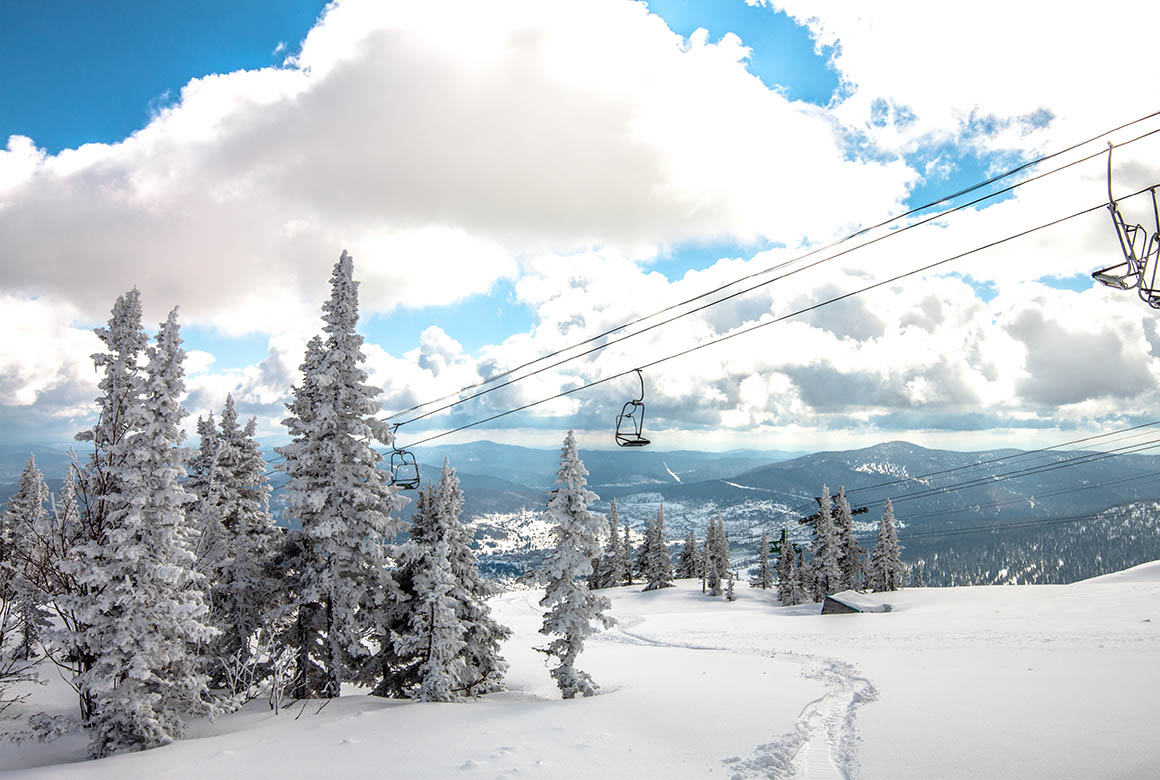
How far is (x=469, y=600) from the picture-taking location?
24250 millimetres

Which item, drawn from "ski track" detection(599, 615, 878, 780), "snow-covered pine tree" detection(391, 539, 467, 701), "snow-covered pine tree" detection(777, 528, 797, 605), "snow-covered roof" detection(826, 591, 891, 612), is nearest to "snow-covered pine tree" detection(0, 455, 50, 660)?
"snow-covered pine tree" detection(391, 539, 467, 701)

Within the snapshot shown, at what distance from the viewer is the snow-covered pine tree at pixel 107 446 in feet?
55.2

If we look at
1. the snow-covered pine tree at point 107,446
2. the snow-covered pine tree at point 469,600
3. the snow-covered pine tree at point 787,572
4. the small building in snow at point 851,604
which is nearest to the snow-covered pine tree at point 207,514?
the snow-covered pine tree at point 107,446

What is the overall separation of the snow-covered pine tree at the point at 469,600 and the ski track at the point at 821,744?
40.9ft

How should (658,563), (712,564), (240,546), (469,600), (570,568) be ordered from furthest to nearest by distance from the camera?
(658,563), (712,564), (469,600), (240,546), (570,568)

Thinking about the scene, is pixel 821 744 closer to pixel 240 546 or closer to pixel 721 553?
pixel 240 546

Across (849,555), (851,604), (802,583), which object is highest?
(849,555)

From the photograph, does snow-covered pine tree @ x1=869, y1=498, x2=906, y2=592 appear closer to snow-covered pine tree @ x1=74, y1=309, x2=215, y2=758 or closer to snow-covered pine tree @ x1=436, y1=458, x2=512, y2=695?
snow-covered pine tree @ x1=436, y1=458, x2=512, y2=695

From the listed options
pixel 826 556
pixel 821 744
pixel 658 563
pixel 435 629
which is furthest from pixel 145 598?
pixel 658 563

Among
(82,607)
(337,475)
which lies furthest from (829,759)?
(82,607)

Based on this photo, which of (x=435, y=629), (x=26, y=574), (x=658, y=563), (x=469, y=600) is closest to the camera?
(x=26, y=574)

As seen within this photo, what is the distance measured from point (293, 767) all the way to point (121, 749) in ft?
22.0

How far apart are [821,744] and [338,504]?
55.0ft

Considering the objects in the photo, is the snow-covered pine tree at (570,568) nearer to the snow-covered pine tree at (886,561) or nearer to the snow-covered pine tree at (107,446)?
the snow-covered pine tree at (107,446)
